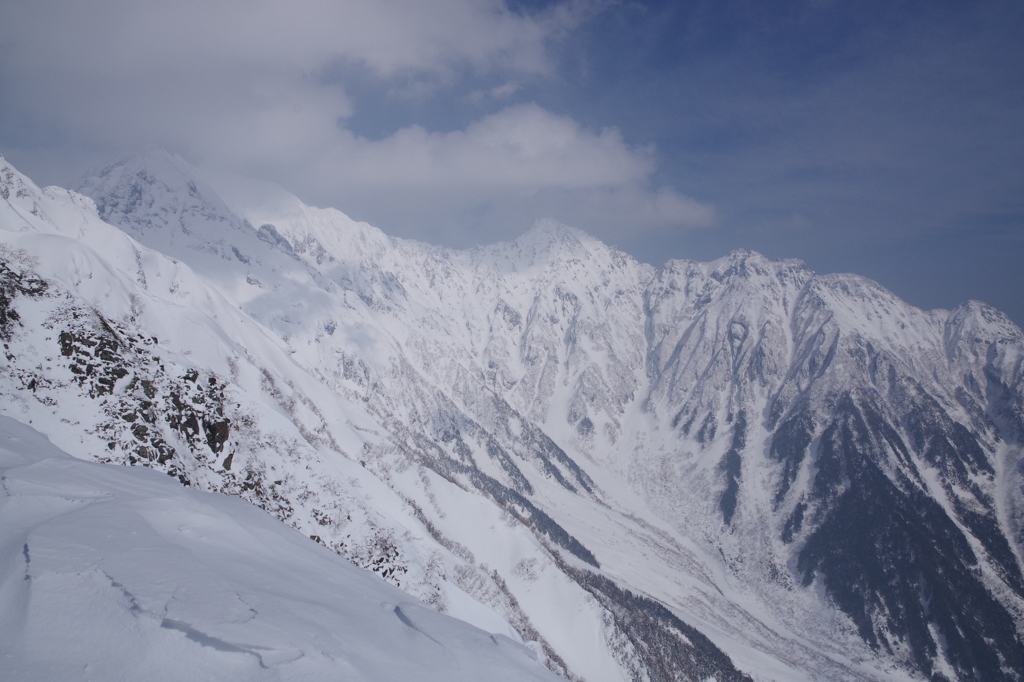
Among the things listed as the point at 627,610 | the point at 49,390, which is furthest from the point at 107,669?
the point at 627,610

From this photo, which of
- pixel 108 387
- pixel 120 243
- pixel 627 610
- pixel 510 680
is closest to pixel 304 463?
pixel 108 387

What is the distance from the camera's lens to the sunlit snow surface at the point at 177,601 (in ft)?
26.9


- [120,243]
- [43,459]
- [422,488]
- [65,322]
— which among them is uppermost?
[120,243]

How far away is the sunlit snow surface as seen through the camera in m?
8.19

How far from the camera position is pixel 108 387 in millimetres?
27703

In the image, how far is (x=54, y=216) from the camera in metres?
135

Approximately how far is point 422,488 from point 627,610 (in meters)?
66.4

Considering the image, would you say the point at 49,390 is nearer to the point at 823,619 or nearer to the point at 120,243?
the point at 120,243

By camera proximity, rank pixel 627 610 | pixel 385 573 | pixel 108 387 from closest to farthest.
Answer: pixel 108 387
pixel 385 573
pixel 627 610

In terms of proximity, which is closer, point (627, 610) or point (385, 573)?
point (385, 573)

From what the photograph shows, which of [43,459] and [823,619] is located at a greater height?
[43,459]

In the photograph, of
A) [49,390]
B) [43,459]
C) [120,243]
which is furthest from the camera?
[120,243]

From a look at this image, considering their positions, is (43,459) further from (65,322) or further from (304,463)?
(304,463)

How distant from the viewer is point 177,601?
32.3 ft
